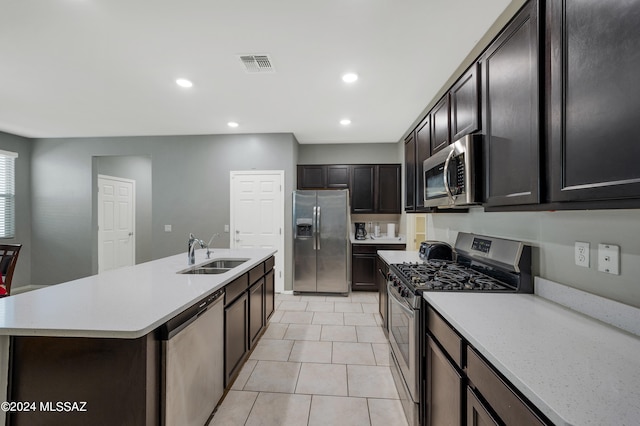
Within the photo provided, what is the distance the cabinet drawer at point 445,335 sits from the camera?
3.88 feet

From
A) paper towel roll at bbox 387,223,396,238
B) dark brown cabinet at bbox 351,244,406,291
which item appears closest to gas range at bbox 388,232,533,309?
dark brown cabinet at bbox 351,244,406,291

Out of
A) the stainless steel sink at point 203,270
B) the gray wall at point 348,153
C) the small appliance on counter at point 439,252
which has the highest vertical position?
the gray wall at point 348,153

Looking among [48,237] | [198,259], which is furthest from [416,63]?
[48,237]

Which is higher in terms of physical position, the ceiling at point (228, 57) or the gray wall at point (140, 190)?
the ceiling at point (228, 57)

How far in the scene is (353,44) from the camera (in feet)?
7.30

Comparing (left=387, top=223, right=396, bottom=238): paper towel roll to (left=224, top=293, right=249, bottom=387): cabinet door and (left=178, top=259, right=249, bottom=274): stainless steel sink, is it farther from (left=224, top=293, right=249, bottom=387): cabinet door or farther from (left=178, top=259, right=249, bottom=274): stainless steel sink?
(left=224, top=293, right=249, bottom=387): cabinet door

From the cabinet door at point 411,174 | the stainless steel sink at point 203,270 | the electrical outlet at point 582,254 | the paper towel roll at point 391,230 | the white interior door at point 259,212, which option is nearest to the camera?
the electrical outlet at point 582,254

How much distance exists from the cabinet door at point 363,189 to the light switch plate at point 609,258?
3.94 meters

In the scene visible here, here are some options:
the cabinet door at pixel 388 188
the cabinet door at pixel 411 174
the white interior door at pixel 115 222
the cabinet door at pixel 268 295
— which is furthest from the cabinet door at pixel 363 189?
the white interior door at pixel 115 222

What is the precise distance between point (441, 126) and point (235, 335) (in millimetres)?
2271

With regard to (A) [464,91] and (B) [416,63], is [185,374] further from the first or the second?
(B) [416,63]

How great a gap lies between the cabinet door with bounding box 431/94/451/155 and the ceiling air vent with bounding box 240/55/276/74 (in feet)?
4.90

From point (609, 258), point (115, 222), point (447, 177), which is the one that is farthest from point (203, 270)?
point (115, 222)

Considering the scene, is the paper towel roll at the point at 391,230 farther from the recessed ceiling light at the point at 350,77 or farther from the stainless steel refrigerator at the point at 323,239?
the recessed ceiling light at the point at 350,77
